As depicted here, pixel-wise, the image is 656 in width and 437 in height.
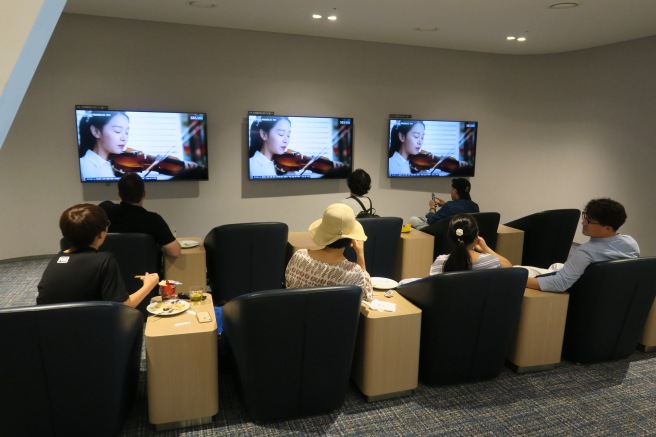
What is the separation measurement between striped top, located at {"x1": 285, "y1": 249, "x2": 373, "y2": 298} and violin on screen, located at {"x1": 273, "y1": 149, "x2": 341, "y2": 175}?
3.35 metres

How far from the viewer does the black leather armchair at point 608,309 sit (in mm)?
2721

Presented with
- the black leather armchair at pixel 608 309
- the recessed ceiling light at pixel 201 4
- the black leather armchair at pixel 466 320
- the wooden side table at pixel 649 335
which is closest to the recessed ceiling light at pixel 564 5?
the black leather armchair at pixel 608 309

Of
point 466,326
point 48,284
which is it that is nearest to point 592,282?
point 466,326

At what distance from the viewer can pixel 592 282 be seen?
274cm

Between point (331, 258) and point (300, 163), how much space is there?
139 inches

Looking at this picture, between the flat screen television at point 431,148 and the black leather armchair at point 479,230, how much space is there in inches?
82.4

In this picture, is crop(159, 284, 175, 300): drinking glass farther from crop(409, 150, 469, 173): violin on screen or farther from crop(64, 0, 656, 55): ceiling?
crop(409, 150, 469, 173): violin on screen

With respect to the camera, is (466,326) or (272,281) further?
(272,281)

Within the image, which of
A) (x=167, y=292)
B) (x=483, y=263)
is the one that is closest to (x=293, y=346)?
(x=167, y=292)

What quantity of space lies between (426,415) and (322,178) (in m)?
3.95

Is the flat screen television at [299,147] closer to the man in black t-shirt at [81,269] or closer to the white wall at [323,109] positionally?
the white wall at [323,109]

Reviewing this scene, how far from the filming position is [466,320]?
2.53m

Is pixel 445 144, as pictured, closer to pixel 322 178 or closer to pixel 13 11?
pixel 322 178

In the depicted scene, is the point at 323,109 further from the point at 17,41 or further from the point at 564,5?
the point at 17,41
